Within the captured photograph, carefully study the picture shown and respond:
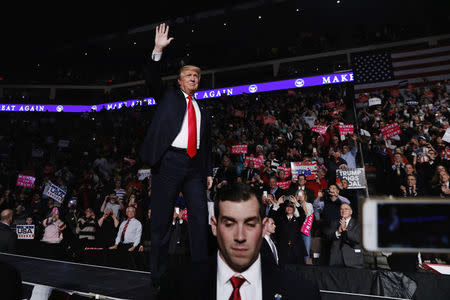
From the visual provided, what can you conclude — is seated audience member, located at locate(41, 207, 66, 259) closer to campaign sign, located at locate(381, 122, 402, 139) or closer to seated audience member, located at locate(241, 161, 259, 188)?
seated audience member, located at locate(241, 161, 259, 188)

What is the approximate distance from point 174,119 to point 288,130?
776 cm

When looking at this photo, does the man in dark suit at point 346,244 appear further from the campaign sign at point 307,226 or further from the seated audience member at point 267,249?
the seated audience member at point 267,249

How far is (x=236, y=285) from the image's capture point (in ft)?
4.47

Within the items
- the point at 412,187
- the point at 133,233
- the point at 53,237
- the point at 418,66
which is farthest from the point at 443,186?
the point at 418,66

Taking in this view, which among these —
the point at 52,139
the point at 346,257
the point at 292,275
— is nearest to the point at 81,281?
the point at 292,275

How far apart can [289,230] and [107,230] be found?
3.81 metres

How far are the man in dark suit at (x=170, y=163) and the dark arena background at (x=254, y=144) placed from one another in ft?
0.16

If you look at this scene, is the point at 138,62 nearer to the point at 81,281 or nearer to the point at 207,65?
the point at 207,65

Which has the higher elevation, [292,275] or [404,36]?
[404,36]

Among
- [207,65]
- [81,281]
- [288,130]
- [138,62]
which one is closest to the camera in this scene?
[81,281]

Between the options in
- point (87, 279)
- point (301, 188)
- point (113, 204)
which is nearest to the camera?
point (87, 279)

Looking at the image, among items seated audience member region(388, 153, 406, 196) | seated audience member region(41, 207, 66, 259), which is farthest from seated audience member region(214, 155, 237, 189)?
seated audience member region(41, 207, 66, 259)

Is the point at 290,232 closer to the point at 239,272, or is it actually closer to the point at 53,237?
the point at 239,272

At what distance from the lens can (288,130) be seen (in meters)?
9.70
